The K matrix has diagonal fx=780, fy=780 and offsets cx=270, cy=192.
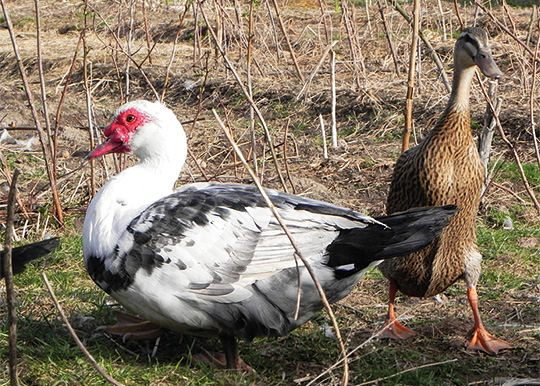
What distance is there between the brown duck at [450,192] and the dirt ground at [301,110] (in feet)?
0.71

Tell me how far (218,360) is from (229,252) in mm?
632

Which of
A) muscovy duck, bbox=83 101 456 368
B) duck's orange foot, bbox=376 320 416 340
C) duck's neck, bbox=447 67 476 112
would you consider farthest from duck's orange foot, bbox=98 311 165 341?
duck's neck, bbox=447 67 476 112

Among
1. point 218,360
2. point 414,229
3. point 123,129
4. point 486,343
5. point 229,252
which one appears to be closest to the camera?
point 229,252

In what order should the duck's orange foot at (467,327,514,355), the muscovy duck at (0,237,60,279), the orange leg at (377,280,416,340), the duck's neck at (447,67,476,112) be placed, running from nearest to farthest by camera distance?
the muscovy duck at (0,237,60,279) < the duck's orange foot at (467,327,514,355) < the orange leg at (377,280,416,340) < the duck's neck at (447,67,476,112)

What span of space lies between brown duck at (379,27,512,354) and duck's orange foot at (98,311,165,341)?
117cm

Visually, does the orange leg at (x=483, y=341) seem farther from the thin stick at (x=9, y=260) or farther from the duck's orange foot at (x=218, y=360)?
the thin stick at (x=9, y=260)

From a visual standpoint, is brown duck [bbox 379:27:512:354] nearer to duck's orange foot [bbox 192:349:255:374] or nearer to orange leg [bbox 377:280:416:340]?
orange leg [bbox 377:280:416:340]

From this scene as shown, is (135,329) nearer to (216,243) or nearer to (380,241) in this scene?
(216,243)

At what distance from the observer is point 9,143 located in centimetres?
719

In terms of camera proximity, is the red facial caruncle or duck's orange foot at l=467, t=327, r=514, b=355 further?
duck's orange foot at l=467, t=327, r=514, b=355

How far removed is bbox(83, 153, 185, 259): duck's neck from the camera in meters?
3.42

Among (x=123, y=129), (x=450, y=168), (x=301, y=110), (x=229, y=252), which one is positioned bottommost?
(x=301, y=110)

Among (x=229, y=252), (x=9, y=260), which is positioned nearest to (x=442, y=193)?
(x=229, y=252)

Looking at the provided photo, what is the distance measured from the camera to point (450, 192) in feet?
13.0
